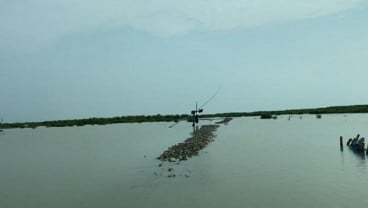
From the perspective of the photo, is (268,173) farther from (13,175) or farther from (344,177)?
(13,175)

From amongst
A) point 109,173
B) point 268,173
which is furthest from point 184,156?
point 268,173

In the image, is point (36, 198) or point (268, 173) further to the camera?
point (268, 173)

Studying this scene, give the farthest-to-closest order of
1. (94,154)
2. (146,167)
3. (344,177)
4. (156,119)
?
(156,119) → (94,154) → (146,167) → (344,177)

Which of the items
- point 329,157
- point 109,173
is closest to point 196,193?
point 109,173

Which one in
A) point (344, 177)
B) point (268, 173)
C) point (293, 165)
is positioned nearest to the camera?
point (344, 177)

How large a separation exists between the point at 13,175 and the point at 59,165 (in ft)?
9.09

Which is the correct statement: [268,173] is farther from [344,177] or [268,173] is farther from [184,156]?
[184,156]

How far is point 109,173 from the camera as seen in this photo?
18859mm

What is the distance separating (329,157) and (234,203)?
9961 millimetres

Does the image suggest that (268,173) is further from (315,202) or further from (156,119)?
(156,119)

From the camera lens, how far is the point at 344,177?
15.5m

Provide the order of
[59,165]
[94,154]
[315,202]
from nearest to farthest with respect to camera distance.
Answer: [315,202], [59,165], [94,154]

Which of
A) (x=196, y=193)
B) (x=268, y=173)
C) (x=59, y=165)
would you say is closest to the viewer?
(x=196, y=193)

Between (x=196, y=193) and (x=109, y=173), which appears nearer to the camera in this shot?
(x=196, y=193)
